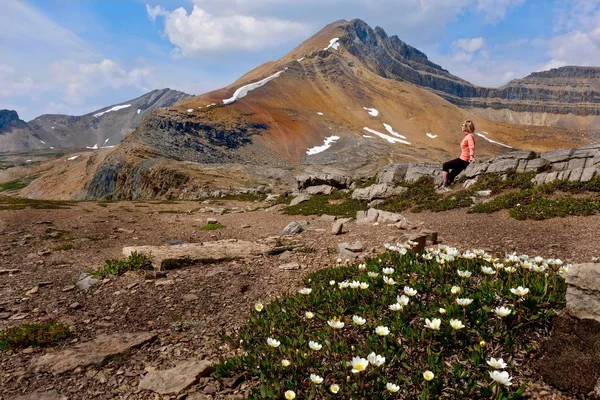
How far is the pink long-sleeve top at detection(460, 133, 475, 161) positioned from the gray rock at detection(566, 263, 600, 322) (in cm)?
1172

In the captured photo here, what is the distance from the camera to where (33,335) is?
4992 millimetres

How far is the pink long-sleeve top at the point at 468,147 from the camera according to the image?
1421cm

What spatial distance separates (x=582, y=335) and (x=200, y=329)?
462 cm

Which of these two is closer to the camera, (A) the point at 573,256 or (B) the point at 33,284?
(B) the point at 33,284

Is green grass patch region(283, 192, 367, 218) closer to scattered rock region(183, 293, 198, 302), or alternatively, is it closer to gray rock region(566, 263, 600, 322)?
scattered rock region(183, 293, 198, 302)

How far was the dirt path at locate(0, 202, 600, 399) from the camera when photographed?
421cm

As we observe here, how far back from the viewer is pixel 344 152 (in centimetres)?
7331

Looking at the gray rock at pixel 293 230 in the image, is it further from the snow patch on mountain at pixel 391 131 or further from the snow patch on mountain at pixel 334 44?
the snow patch on mountain at pixel 334 44

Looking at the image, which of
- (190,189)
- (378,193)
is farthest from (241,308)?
(190,189)

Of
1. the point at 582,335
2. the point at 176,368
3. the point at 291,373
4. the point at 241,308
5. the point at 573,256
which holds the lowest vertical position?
the point at 573,256

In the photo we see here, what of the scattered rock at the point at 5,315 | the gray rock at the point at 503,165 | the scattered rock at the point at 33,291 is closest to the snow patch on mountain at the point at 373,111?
the gray rock at the point at 503,165

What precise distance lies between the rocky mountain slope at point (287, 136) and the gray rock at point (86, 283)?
33673 mm

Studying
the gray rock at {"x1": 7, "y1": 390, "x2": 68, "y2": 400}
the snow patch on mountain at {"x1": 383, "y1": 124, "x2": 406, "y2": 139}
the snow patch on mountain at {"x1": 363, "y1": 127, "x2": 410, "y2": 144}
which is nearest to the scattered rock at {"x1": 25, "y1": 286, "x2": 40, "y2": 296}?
the gray rock at {"x1": 7, "y1": 390, "x2": 68, "y2": 400}

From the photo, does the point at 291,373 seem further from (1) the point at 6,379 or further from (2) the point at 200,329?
(1) the point at 6,379
